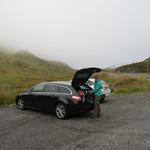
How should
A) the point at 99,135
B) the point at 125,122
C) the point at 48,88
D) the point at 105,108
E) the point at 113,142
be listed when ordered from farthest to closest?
the point at 105,108 < the point at 48,88 < the point at 125,122 < the point at 99,135 < the point at 113,142

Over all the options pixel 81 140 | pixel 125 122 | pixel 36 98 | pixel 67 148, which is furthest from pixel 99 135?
pixel 36 98

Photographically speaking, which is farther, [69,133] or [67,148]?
[69,133]

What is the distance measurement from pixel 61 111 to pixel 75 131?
2462 millimetres

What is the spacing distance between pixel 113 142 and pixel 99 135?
952 mm

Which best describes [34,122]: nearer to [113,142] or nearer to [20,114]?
[20,114]

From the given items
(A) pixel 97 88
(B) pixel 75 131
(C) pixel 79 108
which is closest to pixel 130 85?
(A) pixel 97 88

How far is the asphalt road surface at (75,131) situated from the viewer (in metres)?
7.99

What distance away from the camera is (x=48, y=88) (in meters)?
13.3

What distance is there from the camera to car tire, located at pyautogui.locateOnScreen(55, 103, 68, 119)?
1190 centimetres

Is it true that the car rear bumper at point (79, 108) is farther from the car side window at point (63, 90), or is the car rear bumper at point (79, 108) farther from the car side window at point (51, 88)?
the car side window at point (51, 88)

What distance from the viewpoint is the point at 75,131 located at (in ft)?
32.0

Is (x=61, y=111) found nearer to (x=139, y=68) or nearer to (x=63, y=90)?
(x=63, y=90)

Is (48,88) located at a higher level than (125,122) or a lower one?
higher

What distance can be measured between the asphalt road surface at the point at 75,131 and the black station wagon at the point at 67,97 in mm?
436
